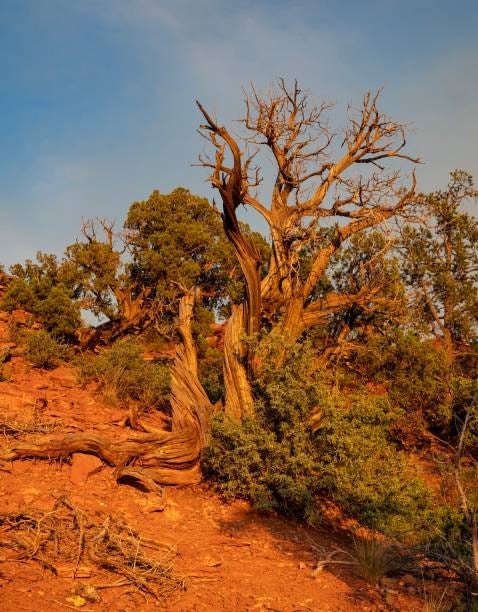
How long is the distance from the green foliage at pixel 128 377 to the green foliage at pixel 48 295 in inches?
112

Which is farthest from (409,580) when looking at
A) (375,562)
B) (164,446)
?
(164,446)

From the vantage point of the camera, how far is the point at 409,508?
8.08 meters

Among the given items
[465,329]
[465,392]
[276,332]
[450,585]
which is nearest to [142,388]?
[276,332]

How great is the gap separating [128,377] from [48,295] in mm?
5636

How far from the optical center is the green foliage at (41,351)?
43.2ft

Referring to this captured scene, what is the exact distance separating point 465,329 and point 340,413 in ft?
33.0

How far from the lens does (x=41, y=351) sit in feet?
43.9

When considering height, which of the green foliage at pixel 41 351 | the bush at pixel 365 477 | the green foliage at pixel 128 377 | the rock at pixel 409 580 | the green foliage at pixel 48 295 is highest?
the green foliage at pixel 48 295

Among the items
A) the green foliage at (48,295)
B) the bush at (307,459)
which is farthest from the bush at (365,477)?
the green foliage at (48,295)

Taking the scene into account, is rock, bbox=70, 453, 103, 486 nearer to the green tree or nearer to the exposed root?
the exposed root

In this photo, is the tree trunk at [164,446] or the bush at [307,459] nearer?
the tree trunk at [164,446]

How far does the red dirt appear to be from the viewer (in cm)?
454

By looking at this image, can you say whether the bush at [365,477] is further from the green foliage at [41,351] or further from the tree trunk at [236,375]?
the green foliage at [41,351]

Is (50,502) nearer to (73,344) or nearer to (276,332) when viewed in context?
(276,332)
